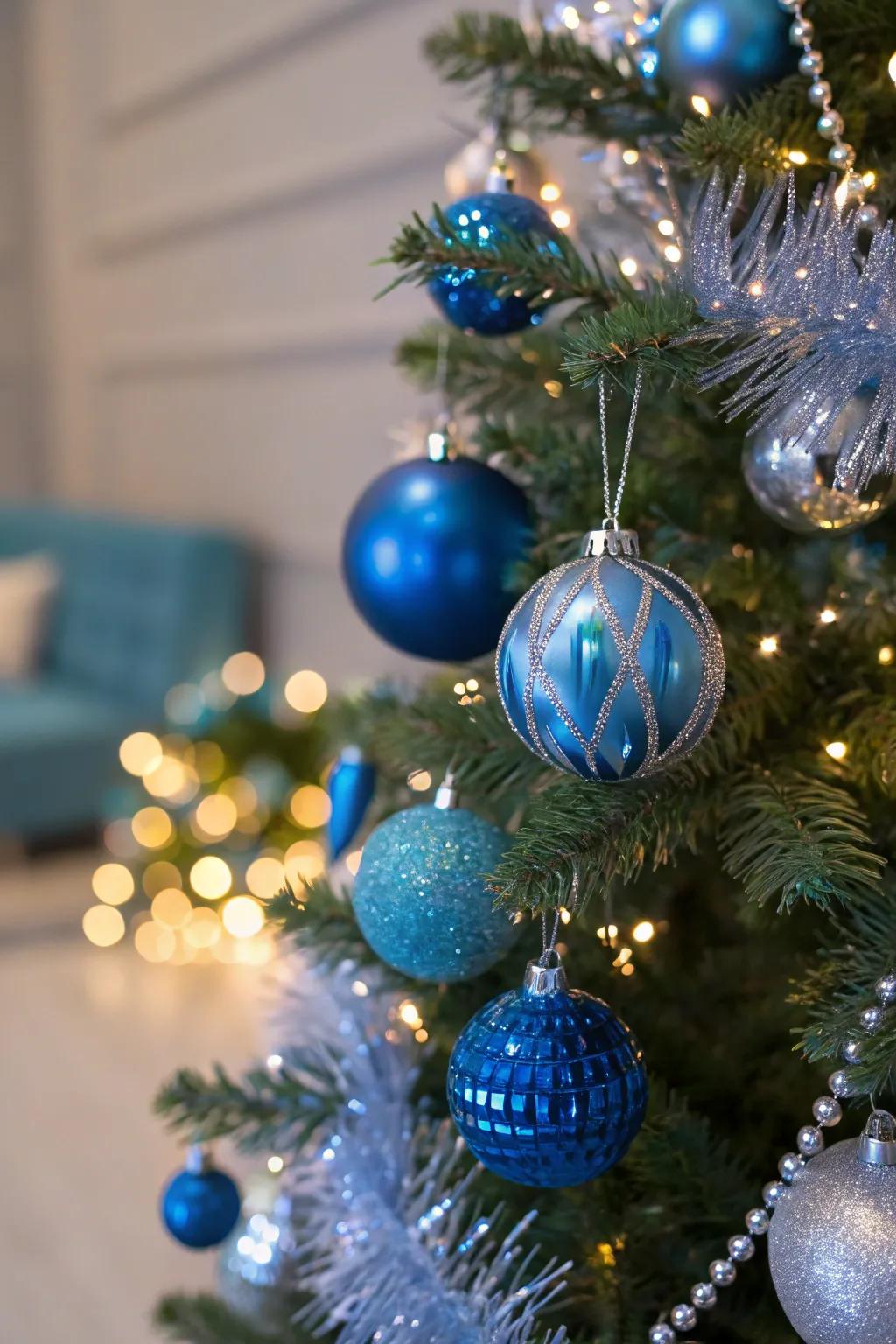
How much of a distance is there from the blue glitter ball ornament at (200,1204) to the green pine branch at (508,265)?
1.74ft

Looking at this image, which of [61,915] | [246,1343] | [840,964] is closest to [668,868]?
[840,964]

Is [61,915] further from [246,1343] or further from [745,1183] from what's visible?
[745,1183]

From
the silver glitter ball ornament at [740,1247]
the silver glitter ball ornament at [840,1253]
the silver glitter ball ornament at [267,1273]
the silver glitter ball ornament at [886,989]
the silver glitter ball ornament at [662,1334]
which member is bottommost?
the silver glitter ball ornament at [267,1273]

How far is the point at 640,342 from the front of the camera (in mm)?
427

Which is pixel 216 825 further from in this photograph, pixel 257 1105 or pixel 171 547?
pixel 257 1105

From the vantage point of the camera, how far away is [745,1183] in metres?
0.57

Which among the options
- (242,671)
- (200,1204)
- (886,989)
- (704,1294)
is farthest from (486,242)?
(242,671)

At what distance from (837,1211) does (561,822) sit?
177 mm

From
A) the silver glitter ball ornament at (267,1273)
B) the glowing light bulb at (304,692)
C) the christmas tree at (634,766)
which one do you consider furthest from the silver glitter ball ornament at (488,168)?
the glowing light bulb at (304,692)

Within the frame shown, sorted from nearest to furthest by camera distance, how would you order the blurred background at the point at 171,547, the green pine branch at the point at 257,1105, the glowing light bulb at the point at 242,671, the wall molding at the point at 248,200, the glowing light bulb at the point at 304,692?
the green pine branch at the point at 257,1105 < the blurred background at the point at 171,547 < the wall molding at the point at 248,200 < the glowing light bulb at the point at 304,692 < the glowing light bulb at the point at 242,671

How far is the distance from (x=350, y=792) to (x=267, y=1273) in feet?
1.04

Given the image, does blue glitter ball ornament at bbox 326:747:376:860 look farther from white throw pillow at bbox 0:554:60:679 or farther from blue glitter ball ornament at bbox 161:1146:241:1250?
white throw pillow at bbox 0:554:60:679

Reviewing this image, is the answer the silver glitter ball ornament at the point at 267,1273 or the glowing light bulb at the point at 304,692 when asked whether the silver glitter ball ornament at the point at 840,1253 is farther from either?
the glowing light bulb at the point at 304,692

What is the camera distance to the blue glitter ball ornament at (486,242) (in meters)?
0.57
